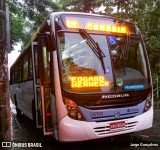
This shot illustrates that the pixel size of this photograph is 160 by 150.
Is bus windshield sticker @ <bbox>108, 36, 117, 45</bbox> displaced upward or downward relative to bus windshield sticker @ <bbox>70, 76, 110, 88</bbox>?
upward

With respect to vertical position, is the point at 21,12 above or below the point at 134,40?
above

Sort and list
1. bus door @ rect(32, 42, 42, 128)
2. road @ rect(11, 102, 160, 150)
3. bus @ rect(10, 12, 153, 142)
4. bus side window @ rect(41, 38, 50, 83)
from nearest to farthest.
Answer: bus @ rect(10, 12, 153, 142), bus side window @ rect(41, 38, 50, 83), road @ rect(11, 102, 160, 150), bus door @ rect(32, 42, 42, 128)

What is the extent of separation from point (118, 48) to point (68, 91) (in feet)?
5.15

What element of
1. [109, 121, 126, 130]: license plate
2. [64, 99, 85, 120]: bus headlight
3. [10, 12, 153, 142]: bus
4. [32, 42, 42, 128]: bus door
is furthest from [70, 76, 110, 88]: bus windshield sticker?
[32, 42, 42, 128]: bus door

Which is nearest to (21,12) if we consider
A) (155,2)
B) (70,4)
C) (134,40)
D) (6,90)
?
(70,4)

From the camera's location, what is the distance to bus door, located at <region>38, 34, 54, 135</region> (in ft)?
18.5

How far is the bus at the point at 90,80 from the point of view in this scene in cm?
527

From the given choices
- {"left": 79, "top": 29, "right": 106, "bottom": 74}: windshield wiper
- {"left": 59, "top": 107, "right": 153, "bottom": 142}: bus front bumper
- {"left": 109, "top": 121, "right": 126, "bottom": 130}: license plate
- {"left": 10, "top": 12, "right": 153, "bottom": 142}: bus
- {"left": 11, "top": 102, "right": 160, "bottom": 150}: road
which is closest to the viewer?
{"left": 59, "top": 107, "right": 153, "bottom": 142}: bus front bumper

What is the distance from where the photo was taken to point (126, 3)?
1519cm

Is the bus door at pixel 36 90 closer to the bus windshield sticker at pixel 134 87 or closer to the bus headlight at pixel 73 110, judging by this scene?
the bus headlight at pixel 73 110

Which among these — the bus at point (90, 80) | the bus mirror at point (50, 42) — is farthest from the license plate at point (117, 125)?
the bus mirror at point (50, 42)

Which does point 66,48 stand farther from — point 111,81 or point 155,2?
point 155,2

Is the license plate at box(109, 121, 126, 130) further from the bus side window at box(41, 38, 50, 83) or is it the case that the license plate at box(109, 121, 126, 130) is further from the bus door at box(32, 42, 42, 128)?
the bus door at box(32, 42, 42, 128)

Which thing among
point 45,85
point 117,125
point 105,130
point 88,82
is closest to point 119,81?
point 88,82
